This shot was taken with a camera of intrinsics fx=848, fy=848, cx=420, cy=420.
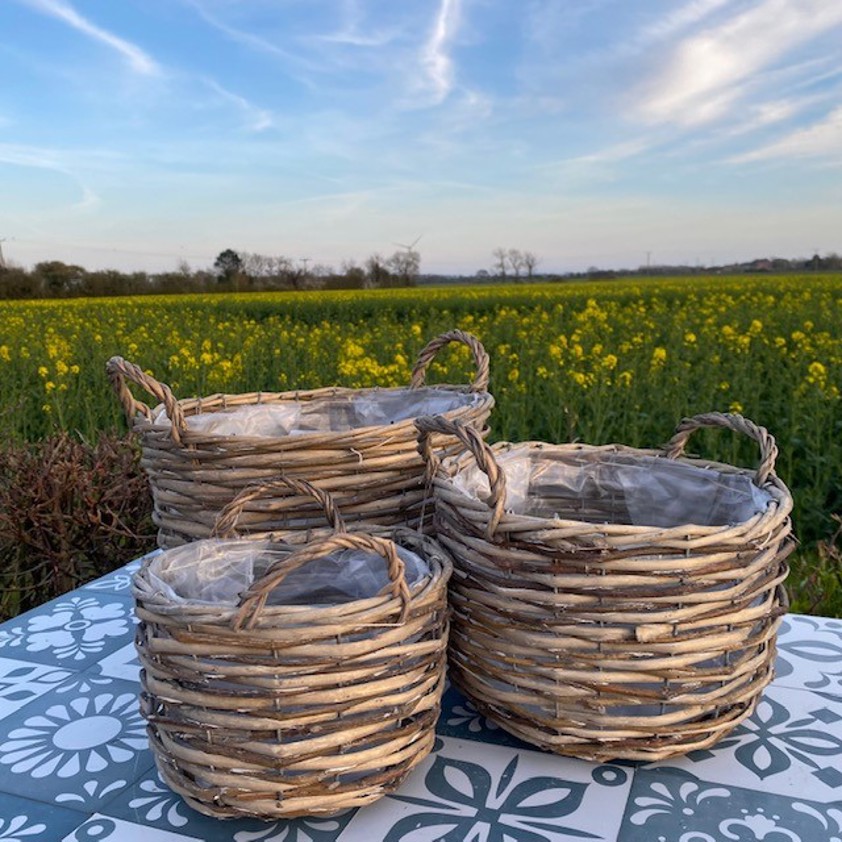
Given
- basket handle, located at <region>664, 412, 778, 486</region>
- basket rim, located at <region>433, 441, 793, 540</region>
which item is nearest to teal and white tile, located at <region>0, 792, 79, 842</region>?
basket rim, located at <region>433, 441, 793, 540</region>

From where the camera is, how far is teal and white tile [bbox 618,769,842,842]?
2.95 feet

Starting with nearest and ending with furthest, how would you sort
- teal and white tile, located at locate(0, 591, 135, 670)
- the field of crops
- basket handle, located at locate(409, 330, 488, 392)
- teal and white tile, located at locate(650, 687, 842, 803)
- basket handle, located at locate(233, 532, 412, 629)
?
basket handle, located at locate(233, 532, 412, 629) < teal and white tile, located at locate(650, 687, 842, 803) < teal and white tile, located at locate(0, 591, 135, 670) < basket handle, located at locate(409, 330, 488, 392) < the field of crops

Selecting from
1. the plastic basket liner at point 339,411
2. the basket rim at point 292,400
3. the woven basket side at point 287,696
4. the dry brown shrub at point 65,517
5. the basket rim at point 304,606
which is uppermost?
the basket rim at point 292,400

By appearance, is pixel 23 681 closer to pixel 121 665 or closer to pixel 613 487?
pixel 121 665

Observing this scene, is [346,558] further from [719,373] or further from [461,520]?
[719,373]

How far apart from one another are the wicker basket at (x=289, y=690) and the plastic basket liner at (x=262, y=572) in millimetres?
88

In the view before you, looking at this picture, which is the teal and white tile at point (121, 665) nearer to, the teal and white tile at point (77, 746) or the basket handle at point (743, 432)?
the teal and white tile at point (77, 746)

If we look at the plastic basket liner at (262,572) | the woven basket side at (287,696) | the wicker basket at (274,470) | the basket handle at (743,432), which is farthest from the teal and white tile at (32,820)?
the basket handle at (743,432)

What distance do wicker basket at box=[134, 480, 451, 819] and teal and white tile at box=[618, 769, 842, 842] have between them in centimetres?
27

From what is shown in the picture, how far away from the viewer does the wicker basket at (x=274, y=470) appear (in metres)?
1.16

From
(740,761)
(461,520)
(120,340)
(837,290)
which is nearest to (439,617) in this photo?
(461,520)

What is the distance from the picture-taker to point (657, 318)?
6750 millimetres

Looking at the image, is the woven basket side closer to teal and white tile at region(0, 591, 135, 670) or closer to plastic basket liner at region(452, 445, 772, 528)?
plastic basket liner at region(452, 445, 772, 528)

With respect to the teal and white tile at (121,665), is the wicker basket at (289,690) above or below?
above
